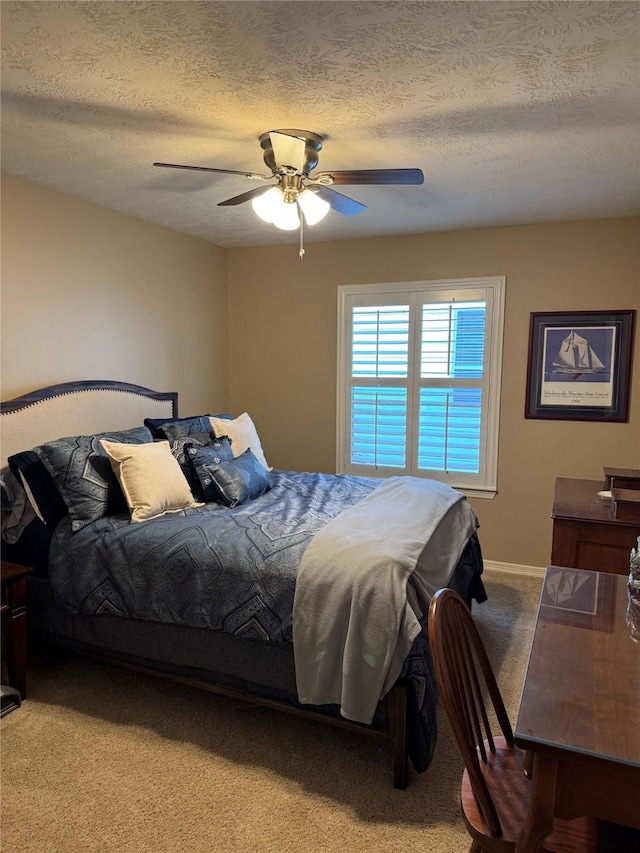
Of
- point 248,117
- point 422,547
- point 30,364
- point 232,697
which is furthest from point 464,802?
point 30,364

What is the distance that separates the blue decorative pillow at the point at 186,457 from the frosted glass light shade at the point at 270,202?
1.41m

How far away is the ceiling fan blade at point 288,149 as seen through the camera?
7.10ft

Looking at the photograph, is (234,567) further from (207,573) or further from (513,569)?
Result: (513,569)

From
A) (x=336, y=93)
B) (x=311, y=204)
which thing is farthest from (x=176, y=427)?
(x=336, y=93)

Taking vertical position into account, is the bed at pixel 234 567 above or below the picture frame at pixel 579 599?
below

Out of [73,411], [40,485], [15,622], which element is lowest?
[15,622]

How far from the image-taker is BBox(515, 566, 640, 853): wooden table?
98 cm

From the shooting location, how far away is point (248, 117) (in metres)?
2.19

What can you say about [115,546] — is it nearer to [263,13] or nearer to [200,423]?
[200,423]

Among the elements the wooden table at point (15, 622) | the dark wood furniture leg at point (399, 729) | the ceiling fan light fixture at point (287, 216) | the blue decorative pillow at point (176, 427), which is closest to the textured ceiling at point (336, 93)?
the ceiling fan light fixture at point (287, 216)

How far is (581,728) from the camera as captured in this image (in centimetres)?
102

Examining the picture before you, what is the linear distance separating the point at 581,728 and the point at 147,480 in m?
2.24

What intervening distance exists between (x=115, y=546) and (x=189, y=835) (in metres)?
1.15

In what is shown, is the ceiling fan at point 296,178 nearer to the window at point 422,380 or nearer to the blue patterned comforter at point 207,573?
the blue patterned comforter at point 207,573
